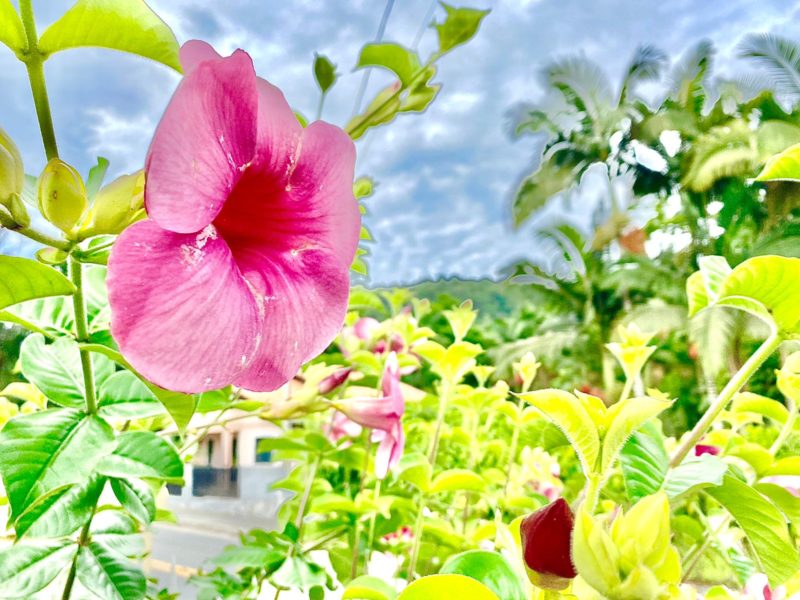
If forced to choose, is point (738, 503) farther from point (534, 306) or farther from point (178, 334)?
point (534, 306)

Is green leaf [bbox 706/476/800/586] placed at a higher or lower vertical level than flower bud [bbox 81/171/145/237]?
lower

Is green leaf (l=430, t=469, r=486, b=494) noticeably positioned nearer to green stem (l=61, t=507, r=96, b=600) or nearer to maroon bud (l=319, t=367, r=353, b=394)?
maroon bud (l=319, t=367, r=353, b=394)

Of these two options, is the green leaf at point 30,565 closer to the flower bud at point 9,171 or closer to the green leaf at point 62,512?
the green leaf at point 62,512

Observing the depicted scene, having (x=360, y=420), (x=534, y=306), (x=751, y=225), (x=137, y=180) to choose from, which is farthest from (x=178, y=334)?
(x=534, y=306)

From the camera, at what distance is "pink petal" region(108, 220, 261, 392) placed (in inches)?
7.0

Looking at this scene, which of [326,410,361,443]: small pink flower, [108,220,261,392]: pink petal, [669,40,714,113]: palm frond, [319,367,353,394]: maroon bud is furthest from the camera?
[669,40,714,113]: palm frond

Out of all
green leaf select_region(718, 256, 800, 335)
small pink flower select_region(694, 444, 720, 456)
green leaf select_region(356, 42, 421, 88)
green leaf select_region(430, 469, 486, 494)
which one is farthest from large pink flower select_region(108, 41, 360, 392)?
small pink flower select_region(694, 444, 720, 456)

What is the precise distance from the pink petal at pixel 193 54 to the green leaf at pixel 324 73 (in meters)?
0.18

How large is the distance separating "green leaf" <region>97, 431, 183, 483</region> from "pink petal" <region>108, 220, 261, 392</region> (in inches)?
5.6

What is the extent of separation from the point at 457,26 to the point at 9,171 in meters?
0.22

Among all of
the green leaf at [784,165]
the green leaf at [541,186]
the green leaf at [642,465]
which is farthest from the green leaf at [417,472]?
the green leaf at [541,186]

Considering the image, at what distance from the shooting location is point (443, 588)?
0.21 m

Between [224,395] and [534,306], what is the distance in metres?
10.4

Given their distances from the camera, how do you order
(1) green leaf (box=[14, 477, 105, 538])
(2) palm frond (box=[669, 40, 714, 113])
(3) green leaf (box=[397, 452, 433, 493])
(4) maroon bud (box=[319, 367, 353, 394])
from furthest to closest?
(2) palm frond (box=[669, 40, 714, 113]) < (3) green leaf (box=[397, 452, 433, 493]) < (4) maroon bud (box=[319, 367, 353, 394]) < (1) green leaf (box=[14, 477, 105, 538])
